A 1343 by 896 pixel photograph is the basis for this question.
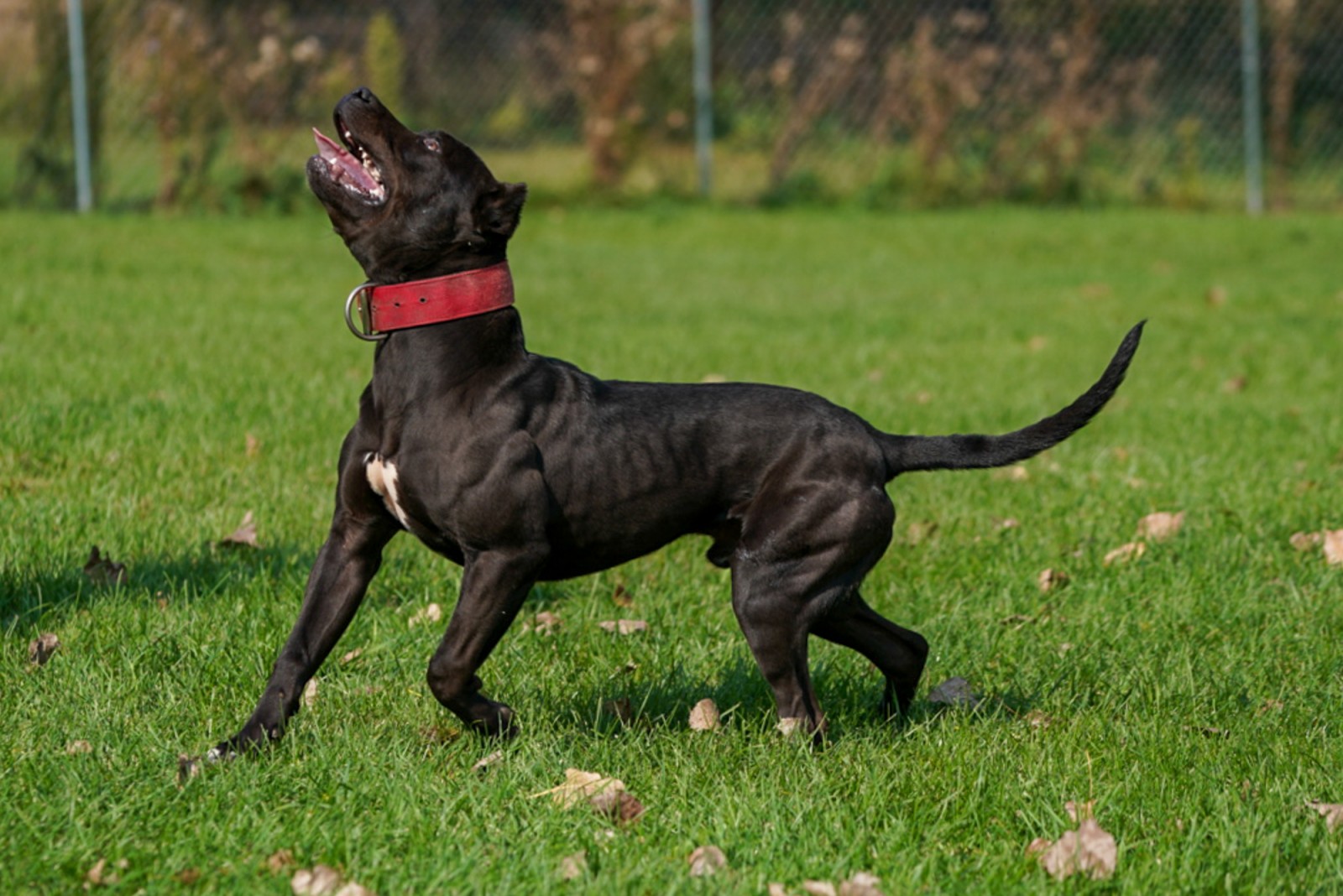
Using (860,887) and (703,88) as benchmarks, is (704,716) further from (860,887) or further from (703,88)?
(703,88)

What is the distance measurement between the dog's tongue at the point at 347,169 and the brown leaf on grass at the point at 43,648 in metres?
1.52

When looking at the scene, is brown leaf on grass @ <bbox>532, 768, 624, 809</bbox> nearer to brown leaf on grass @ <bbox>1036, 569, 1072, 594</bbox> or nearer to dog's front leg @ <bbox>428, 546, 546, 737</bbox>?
dog's front leg @ <bbox>428, 546, 546, 737</bbox>

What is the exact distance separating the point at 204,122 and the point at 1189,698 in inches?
458

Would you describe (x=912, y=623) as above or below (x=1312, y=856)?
below

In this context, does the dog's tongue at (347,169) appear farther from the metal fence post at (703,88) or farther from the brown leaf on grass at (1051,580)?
the metal fence post at (703,88)

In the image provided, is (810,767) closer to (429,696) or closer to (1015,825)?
(1015,825)

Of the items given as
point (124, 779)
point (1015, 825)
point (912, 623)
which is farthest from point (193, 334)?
point (1015, 825)

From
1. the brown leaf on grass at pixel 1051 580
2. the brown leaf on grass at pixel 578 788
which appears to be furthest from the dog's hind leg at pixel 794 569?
the brown leaf on grass at pixel 1051 580

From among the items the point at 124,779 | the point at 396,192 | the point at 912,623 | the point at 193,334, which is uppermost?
the point at 396,192

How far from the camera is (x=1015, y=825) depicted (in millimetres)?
3396

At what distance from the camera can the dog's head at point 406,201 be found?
12.2ft

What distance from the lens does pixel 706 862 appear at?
3098 millimetres

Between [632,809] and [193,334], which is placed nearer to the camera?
[632,809]

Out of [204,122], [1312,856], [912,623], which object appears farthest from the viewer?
[204,122]
